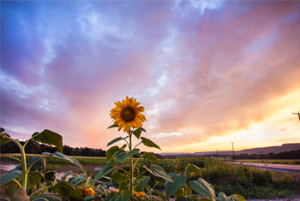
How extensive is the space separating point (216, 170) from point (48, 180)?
298 inches

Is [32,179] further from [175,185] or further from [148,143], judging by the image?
[175,185]

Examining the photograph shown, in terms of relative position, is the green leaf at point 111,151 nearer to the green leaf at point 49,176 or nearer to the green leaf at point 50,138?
the green leaf at point 50,138

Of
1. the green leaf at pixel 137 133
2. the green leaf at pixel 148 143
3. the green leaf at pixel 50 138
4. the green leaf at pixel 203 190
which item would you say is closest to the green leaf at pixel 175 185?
the green leaf at pixel 203 190

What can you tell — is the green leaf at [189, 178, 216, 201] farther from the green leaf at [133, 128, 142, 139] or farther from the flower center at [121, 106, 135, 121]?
the flower center at [121, 106, 135, 121]

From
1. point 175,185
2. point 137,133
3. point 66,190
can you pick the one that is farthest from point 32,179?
point 175,185

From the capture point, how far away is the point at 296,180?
630cm

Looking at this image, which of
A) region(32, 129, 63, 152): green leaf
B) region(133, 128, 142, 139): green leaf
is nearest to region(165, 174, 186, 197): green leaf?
region(133, 128, 142, 139): green leaf

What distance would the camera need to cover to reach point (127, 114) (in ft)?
4.20

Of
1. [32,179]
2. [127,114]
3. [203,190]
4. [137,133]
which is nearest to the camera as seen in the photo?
[32,179]

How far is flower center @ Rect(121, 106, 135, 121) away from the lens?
128cm

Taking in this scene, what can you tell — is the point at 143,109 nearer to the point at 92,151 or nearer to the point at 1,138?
the point at 1,138

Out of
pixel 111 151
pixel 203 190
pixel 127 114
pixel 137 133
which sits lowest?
pixel 203 190

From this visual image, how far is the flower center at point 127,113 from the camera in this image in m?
1.28

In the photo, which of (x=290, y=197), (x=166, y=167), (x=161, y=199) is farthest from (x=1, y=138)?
(x=166, y=167)
